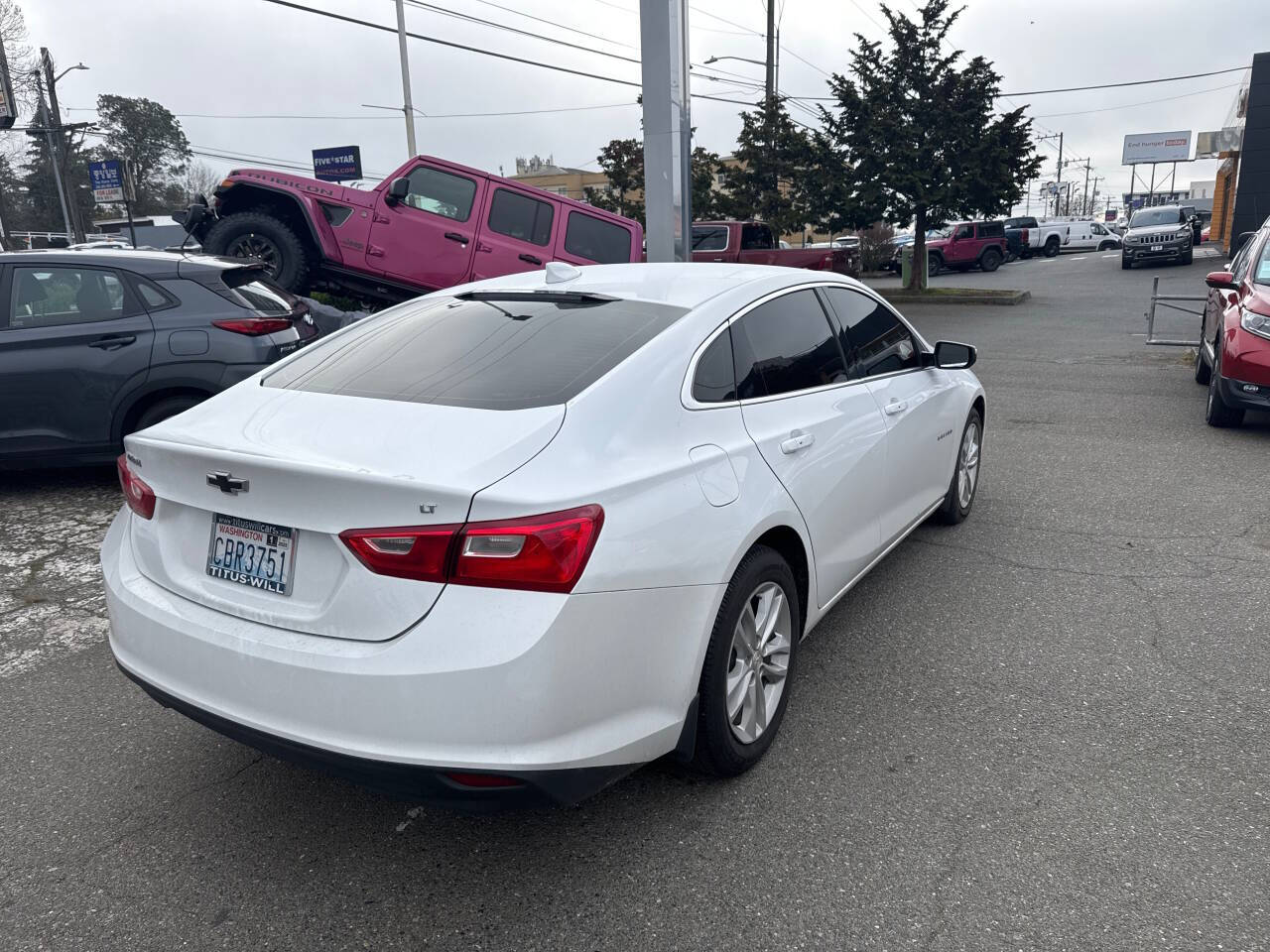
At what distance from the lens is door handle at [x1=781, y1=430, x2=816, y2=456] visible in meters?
3.18

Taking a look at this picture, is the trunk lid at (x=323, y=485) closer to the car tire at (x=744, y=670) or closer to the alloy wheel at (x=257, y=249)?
the car tire at (x=744, y=670)

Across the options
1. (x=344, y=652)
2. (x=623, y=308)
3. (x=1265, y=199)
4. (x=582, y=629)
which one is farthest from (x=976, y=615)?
(x=1265, y=199)

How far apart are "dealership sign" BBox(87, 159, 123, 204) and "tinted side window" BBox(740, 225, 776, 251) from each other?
13847 mm

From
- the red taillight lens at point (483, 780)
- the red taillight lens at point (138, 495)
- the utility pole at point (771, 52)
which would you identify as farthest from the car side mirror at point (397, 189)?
the utility pole at point (771, 52)

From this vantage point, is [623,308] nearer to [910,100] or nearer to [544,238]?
[544,238]

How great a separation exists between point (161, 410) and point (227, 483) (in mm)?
4111

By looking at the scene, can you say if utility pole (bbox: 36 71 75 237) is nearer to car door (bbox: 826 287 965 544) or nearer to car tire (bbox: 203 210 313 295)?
car tire (bbox: 203 210 313 295)

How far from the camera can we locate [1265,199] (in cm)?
2981

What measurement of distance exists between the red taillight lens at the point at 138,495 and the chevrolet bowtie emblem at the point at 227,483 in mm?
347

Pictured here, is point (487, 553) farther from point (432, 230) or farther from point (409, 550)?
point (432, 230)

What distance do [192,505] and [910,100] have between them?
22413mm

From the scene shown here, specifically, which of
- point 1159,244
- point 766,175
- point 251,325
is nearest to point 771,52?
point 766,175

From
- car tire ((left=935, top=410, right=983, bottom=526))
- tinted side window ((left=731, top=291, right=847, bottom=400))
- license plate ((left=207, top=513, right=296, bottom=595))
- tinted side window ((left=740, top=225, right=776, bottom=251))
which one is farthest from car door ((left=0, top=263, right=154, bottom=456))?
tinted side window ((left=740, top=225, right=776, bottom=251))

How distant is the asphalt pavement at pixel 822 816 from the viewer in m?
2.44
